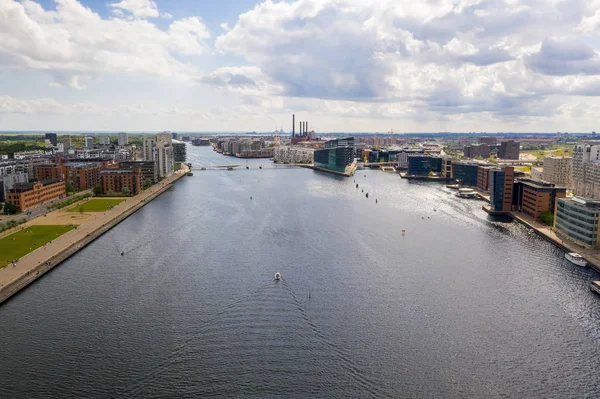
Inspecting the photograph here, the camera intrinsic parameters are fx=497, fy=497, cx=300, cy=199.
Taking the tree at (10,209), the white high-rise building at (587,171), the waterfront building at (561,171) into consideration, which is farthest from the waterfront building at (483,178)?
the tree at (10,209)

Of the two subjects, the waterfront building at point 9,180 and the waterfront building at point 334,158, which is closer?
the waterfront building at point 9,180

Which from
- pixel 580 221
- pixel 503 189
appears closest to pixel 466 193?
pixel 503 189

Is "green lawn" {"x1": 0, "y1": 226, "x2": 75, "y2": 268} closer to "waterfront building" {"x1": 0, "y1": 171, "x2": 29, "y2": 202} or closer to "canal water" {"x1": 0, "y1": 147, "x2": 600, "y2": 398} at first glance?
"canal water" {"x1": 0, "y1": 147, "x2": 600, "y2": 398}

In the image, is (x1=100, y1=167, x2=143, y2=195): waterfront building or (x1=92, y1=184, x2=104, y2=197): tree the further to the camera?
(x1=100, y1=167, x2=143, y2=195): waterfront building

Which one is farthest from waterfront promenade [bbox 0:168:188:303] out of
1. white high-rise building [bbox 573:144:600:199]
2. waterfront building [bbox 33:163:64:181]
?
white high-rise building [bbox 573:144:600:199]

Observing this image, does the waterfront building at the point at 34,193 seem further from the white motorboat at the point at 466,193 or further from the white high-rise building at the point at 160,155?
the white motorboat at the point at 466,193

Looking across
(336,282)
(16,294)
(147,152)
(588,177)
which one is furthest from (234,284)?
(147,152)
